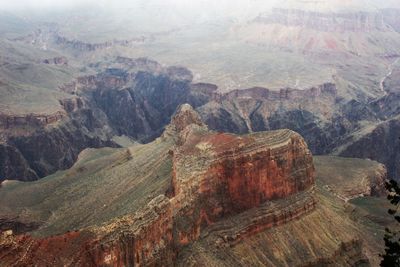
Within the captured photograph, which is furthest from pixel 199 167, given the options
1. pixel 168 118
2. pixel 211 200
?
pixel 168 118

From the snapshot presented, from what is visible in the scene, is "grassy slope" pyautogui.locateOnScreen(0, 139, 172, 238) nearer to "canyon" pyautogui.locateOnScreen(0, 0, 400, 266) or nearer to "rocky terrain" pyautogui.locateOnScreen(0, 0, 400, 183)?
"canyon" pyautogui.locateOnScreen(0, 0, 400, 266)

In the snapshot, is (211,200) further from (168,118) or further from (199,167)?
(168,118)

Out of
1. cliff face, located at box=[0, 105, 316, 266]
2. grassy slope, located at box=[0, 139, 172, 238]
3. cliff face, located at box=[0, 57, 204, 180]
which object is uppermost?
cliff face, located at box=[0, 105, 316, 266]

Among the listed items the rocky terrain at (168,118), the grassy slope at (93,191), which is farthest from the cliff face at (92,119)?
the grassy slope at (93,191)

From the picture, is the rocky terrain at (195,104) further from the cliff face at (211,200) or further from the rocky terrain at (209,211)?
the cliff face at (211,200)

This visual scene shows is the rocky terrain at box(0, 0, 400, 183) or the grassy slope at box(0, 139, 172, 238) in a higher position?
the grassy slope at box(0, 139, 172, 238)

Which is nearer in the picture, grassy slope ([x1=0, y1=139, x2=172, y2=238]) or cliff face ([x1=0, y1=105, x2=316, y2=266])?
cliff face ([x1=0, y1=105, x2=316, y2=266])

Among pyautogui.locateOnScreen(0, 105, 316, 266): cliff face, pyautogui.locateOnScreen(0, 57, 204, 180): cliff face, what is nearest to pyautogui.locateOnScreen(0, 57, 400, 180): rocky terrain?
pyautogui.locateOnScreen(0, 57, 204, 180): cliff face

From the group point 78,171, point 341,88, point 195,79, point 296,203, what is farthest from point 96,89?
point 296,203

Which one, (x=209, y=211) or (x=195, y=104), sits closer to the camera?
(x=209, y=211)
